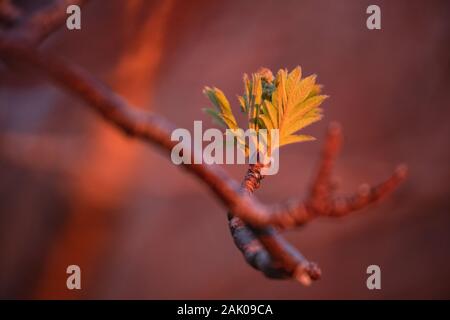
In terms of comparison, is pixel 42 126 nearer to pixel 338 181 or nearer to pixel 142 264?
pixel 142 264

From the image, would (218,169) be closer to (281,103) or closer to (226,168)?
(281,103)

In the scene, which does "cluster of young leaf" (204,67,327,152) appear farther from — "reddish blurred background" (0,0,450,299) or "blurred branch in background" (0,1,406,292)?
"reddish blurred background" (0,0,450,299)

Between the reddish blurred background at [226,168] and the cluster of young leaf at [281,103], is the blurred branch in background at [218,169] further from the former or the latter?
the reddish blurred background at [226,168]

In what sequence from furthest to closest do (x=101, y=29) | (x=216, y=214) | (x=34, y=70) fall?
(x=216, y=214) → (x=101, y=29) → (x=34, y=70)

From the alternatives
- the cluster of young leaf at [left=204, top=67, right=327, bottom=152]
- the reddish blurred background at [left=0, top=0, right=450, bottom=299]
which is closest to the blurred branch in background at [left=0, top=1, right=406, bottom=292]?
the cluster of young leaf at [left=204, top=67, right=327, bottom=152]

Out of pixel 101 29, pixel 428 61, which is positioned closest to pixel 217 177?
pixel 101 29

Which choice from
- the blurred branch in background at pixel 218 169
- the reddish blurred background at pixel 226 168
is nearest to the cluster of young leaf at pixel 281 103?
the blurred branch in background at pixel 218 169
